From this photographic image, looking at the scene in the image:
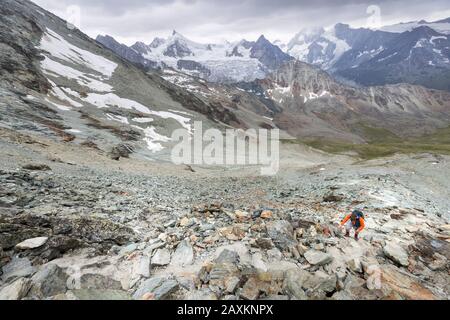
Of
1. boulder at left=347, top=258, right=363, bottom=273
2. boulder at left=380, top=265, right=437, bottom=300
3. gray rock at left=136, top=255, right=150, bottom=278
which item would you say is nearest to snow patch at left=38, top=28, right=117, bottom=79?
gray rock at left=136, top=255, right=150, bottom=278

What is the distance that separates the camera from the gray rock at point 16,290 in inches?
324

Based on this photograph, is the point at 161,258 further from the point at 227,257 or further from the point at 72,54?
the point at 72,54

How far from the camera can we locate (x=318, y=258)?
35.8 feet

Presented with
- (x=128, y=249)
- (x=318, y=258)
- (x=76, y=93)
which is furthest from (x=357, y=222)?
(x=76, y=93)

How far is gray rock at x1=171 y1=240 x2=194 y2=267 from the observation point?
10.8 metres

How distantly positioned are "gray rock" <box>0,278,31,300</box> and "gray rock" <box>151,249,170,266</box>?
157 inches

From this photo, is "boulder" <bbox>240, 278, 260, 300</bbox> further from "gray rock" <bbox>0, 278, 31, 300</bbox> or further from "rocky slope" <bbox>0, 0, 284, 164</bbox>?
"rocky slope" <bbox>0, 0, 284, 164</bbox>

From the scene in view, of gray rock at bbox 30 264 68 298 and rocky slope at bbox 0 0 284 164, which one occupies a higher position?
rocky slope at bbox 0 0 284 164

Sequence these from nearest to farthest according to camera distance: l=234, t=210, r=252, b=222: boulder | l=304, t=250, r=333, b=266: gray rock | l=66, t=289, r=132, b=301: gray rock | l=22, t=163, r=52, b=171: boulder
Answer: l=66, t=289, r=132, b=301: gray rock, l=304, t=250, r=333, b=266: gray rock, l=234, t=210, r=252, b=222: boulder, l=22, t=163, r=52, b=171: boulder

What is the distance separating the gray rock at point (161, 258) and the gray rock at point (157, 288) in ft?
3.46

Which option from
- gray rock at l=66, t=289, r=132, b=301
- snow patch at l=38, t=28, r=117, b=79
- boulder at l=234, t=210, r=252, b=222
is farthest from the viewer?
snow patch at l=38, t=28, r=117, b=79

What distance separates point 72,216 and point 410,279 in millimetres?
14768

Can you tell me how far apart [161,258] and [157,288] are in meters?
1.81

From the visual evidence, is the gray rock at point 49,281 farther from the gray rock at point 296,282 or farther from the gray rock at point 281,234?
the gray rock at point 281,234
